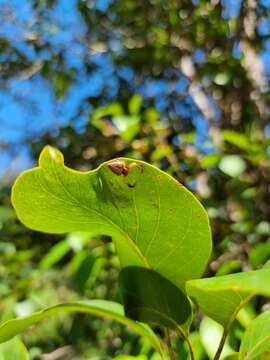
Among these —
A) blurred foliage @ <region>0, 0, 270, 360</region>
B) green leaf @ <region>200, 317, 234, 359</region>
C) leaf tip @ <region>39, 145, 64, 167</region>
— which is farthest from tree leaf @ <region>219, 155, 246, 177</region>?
leaf tip @ <region>39, 145, 64, 167</region>

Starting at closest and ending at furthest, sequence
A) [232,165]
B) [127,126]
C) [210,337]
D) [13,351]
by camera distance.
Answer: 1. [13,351]
2. [210,337]
3. [232,165]
4. [127,126]

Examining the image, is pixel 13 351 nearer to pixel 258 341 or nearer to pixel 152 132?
pixel 258 341

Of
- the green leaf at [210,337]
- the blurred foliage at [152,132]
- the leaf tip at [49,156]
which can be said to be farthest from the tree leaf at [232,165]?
the leaf tip at [49,156]

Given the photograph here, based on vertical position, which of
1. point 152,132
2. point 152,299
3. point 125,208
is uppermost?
point 125,208

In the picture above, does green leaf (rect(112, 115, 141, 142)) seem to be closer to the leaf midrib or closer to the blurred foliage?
the blurred foliage

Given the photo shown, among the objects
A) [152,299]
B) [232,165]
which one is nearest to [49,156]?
[152,299]
